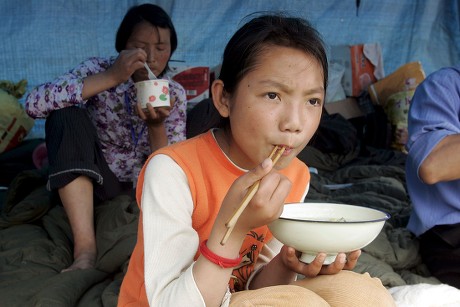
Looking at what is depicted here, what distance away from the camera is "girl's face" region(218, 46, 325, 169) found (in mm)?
1286

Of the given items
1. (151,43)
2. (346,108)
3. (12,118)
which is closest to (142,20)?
(151,43)

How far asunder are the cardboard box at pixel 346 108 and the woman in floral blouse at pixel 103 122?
5.33ft

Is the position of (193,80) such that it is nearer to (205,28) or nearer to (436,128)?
(205,28)

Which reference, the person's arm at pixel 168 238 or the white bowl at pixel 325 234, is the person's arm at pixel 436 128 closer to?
the white bowl at pixel 325 234

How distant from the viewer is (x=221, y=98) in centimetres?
146

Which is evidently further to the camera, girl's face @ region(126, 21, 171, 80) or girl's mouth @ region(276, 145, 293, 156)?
girl's face @ region(126, 21, 171, 80)

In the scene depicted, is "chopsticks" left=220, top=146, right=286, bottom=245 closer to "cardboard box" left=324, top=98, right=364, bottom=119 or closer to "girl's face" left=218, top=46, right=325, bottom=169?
"girl's face" left=218, top=46, right=325, bottom=169

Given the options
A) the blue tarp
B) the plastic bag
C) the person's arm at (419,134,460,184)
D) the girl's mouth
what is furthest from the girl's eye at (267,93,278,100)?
the plastic bag

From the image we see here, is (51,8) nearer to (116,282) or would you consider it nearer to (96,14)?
(96,14)

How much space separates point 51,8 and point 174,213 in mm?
2579

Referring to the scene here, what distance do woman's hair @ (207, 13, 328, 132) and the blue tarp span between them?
1.92 metres

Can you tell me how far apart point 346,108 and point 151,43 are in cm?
198

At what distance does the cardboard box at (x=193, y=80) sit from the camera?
375 cm

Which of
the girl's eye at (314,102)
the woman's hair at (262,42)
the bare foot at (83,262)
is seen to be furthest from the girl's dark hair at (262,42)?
the bare foot at (83,262)
